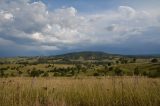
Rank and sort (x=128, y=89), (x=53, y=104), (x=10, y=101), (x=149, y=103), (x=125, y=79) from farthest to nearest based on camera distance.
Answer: (x=125, y=79), (x=128, y=89), (x=10, y=101), (x=149, y=103), (x=53, y=104)

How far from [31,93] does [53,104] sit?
9.00ft

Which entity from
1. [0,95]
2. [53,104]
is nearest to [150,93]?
[53,104]

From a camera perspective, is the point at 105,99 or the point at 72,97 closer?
the point at 105,99

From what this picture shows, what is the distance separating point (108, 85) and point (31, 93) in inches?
93.9

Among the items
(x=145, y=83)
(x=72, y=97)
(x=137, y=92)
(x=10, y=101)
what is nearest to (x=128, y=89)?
(x=137, y=92)

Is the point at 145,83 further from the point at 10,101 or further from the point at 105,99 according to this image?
the point at 10,101

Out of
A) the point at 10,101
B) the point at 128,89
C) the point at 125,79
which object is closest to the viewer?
the point at 10,101

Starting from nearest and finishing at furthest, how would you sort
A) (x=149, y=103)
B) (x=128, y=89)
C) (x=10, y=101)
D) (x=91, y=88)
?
(x=149, y=103), (x=10, y=101), (x=128, y=89), (x=91, y=88)

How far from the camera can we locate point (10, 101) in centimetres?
682

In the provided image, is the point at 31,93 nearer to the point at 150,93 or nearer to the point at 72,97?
the point at 72,97

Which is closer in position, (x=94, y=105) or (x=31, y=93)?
(x=94, y=105)

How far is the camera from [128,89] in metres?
7.56

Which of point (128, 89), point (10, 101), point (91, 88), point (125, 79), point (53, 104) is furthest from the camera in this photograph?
point (125, 79)

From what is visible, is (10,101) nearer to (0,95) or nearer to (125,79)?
(0,95)
